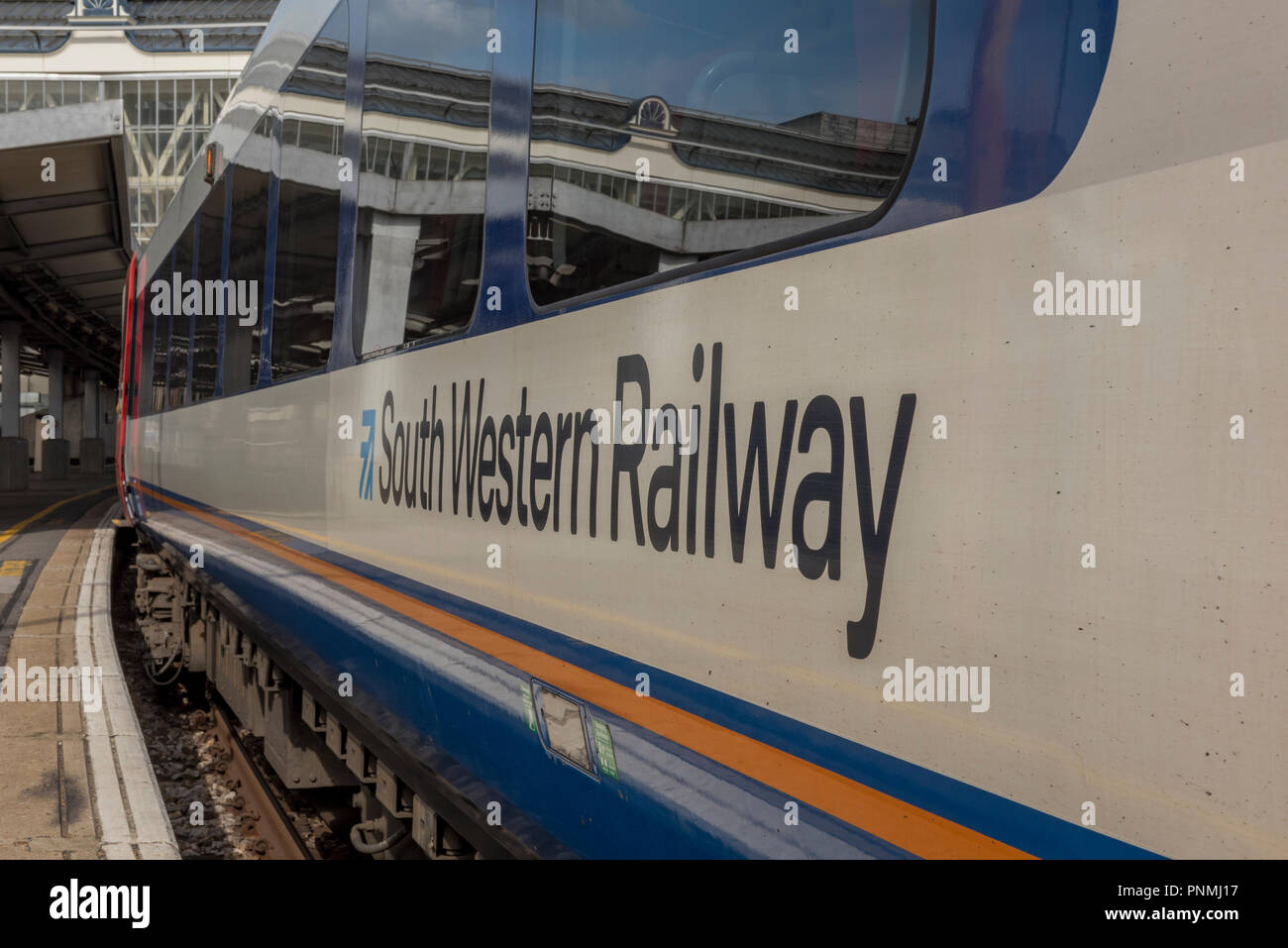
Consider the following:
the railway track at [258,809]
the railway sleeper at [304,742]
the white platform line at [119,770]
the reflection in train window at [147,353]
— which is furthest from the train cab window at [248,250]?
the reflection in train window at [147,353]

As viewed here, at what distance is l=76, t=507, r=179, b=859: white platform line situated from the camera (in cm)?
454

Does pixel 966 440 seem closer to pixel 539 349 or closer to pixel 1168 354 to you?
pixel 1168 354

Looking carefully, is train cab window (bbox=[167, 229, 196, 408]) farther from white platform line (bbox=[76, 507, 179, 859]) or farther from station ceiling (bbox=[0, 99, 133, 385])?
station ceiling (bbox=[0, 99, 133, 385])

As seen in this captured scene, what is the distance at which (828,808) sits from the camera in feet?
5.50

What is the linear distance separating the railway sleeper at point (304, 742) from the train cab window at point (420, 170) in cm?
142

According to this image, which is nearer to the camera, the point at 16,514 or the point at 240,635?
the point at 240,635

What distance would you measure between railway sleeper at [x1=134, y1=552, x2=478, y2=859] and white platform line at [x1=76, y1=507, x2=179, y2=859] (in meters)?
0.55

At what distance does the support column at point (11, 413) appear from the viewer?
30.8 metres

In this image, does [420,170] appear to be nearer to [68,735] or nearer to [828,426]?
[828,426]

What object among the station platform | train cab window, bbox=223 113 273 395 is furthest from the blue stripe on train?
train cab window, bbox=223 113 273 395

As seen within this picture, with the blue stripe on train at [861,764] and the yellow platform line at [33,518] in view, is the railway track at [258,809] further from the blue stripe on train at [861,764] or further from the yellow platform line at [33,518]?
the yellow platform line at [33,518]

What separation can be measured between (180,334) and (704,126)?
21.1 feet
